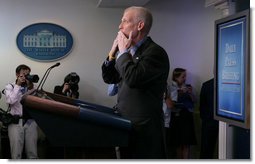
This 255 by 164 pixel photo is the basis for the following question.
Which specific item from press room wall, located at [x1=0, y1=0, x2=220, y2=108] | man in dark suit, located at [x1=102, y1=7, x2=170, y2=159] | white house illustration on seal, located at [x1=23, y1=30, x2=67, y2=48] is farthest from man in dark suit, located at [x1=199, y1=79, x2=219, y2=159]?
man in dark suit, located at [x1=102, y1=7, x2=170, y2=159]

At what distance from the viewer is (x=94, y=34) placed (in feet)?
13.8

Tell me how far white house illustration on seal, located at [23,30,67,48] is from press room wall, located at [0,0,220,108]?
122 mm

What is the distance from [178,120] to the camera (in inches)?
156

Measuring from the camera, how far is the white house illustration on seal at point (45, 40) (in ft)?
13.4

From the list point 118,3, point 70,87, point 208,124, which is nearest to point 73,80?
point 70,87

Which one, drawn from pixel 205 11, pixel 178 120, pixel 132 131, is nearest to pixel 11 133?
pixel 178 120

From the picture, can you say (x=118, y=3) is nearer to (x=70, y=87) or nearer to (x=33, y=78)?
(x=70, y=87)

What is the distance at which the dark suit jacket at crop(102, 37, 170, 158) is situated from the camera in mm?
1016

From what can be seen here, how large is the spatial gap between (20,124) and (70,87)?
642 millimetres

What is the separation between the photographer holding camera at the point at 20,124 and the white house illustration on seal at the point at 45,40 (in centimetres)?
44

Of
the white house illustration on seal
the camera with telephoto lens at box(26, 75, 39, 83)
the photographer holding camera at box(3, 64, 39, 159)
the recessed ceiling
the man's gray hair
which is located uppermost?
the recessed ceiling

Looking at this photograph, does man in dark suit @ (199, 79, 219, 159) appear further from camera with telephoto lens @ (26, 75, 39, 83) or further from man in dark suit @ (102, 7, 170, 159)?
man in dark suit @ (102, 7, 170, 159)

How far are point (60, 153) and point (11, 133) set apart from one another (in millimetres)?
2736

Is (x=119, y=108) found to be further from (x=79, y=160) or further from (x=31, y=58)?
(x=31, y=58)
